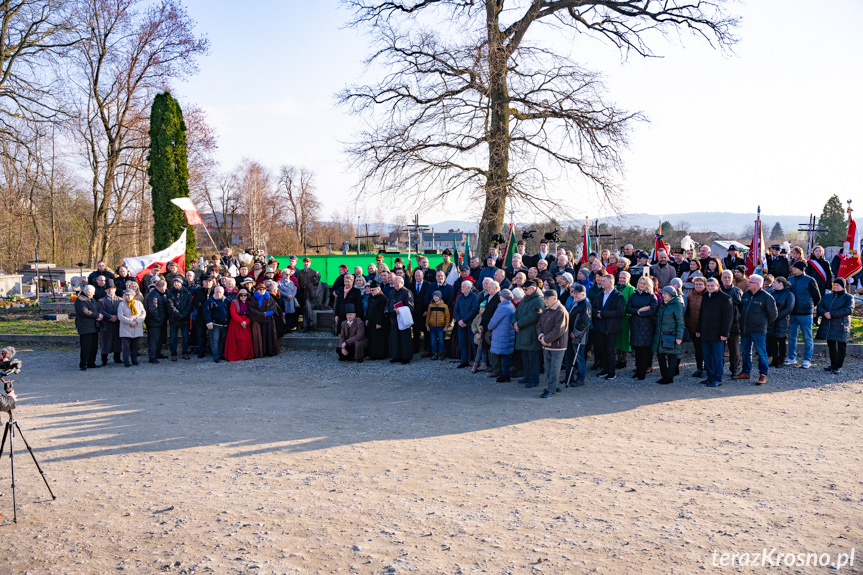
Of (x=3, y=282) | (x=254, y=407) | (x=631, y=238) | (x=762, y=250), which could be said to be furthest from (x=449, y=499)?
(x=631, y=238)

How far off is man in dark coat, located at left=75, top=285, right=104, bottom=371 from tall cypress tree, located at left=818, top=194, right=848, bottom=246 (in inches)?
2174

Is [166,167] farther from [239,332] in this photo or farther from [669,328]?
[669,328]

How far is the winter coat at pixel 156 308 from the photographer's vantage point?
41.5 feet

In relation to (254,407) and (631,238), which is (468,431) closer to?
(254,407)

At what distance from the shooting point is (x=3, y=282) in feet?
87.2

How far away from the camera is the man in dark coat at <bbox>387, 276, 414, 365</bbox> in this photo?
12.1 m

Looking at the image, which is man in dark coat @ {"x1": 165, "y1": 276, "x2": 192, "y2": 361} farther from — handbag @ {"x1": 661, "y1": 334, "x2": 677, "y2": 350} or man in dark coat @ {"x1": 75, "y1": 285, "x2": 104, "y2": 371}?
handbag @ {"x1": 661, "y1": 334, "x2": 677, "y2": 350}

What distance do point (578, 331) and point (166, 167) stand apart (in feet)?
58.1

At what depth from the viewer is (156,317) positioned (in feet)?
41.5

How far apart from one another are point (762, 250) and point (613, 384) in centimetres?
621

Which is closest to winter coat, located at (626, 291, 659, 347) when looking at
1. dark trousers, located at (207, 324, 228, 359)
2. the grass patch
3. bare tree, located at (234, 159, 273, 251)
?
dark trousers, located at (207, 324, 228, 359)

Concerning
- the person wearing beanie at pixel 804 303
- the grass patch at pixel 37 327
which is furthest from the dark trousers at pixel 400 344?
the grass patch at pixel 37 327

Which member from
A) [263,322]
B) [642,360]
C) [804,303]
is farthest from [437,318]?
[804,303]

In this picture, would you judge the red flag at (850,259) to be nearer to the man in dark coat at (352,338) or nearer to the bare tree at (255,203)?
the man in dark coat at (352,338)
